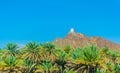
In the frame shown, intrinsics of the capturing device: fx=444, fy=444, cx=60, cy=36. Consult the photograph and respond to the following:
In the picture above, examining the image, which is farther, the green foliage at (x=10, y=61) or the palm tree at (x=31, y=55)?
the palm tree at (x=31, y=55)

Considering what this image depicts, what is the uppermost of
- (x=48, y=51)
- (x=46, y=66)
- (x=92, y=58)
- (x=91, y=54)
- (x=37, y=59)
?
(x=48, y=51)

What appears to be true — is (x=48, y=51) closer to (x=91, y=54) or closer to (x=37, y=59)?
(x=37, y=59)

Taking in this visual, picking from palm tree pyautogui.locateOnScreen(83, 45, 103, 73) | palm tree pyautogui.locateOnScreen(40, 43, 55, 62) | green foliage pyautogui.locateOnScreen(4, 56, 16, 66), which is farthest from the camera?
palm tree pyautogui.locateOnScreen(40, 43, 55, 62)

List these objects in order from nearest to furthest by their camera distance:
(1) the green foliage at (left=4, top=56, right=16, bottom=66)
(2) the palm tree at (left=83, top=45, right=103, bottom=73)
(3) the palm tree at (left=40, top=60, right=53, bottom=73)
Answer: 1. (2) the palm tree at (left=83, top=45, right=103, bottom=73)
2. (1) the green foliage at (left=4, top=56, right=16, bottom=66)
3. (3) the palm tree at (left=40, top=60, right=53, bottom=73)

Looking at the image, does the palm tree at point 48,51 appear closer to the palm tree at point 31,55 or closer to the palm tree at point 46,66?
the palm tree at point 31,55

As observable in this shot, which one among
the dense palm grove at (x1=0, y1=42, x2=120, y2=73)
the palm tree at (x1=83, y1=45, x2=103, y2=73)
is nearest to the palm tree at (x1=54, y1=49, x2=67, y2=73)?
the dense palm grove at (x1=0, y1=42, x2=120, y2=73)

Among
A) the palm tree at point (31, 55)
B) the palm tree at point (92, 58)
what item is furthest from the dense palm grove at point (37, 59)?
the palm tree at point (92, 58)

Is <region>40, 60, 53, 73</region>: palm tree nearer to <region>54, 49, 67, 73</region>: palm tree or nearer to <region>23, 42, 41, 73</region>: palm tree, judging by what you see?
<region>23, 42, 41, 73</region>: palm tree

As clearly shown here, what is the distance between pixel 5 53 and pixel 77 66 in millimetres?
39692

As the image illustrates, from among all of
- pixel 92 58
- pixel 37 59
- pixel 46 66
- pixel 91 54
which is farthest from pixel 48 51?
pixel 91 54

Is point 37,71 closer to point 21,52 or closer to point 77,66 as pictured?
point 21,52

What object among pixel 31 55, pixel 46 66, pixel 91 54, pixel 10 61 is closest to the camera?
pixel 91 54

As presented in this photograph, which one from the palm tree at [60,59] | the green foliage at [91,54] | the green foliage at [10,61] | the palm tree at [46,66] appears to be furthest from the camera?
the palm tree at [60,59]

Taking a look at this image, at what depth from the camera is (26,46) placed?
407ft
